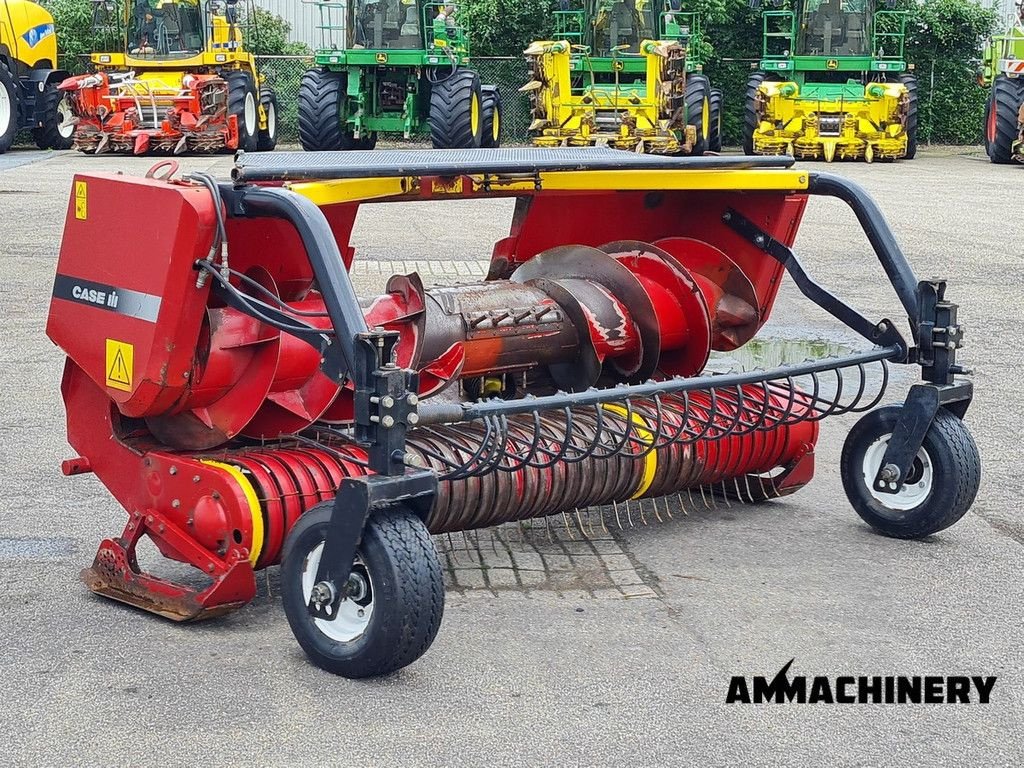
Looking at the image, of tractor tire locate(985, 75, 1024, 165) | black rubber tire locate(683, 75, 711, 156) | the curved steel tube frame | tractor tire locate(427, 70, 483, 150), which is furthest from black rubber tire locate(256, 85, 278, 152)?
the curved steel tube frame

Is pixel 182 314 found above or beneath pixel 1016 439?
above

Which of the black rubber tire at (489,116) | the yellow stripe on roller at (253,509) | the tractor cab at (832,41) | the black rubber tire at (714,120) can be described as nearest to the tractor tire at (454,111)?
the black rubber tire at (489,116)

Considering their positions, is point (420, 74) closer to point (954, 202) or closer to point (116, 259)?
point (954, 202)

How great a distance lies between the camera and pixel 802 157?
2352cm

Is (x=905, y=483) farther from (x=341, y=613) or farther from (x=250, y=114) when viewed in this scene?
(x=250, y=114)

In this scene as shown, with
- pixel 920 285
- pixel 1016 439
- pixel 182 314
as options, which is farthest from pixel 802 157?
pixel 182 314

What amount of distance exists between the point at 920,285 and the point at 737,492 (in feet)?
3.44

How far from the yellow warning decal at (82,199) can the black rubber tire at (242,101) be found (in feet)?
60.6

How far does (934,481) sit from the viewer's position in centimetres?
499

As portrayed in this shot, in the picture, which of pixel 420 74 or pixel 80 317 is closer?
pixel 80 317

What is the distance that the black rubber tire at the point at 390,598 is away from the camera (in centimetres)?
Result: 363

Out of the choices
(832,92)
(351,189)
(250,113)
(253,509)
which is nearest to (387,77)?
(250,113)

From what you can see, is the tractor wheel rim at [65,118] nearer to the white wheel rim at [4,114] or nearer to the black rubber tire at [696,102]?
the white wheel rim at [4,114]

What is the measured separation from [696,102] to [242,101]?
6835mm
